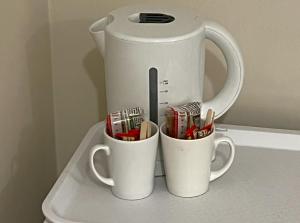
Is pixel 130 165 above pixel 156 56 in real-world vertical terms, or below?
below

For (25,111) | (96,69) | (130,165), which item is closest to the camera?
(130,165)

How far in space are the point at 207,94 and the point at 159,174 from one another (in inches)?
10.9

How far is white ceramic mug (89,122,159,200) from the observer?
2.56 ft

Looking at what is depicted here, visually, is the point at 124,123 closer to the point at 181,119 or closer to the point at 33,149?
the point at 181,119

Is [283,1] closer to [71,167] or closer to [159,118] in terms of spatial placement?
[159,118]

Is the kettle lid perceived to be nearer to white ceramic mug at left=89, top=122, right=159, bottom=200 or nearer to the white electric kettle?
the white electric kettle

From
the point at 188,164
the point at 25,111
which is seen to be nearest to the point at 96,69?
the point at 25,111

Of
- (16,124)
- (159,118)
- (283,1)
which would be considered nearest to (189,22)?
(159,118)

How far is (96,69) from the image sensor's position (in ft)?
3.74

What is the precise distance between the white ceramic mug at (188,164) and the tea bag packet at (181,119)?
17mm

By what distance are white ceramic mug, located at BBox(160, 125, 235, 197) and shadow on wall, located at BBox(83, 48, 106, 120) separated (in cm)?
35

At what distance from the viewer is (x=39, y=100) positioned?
1.10m

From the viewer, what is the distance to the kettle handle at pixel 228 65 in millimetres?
846

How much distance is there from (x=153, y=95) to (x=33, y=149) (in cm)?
36
